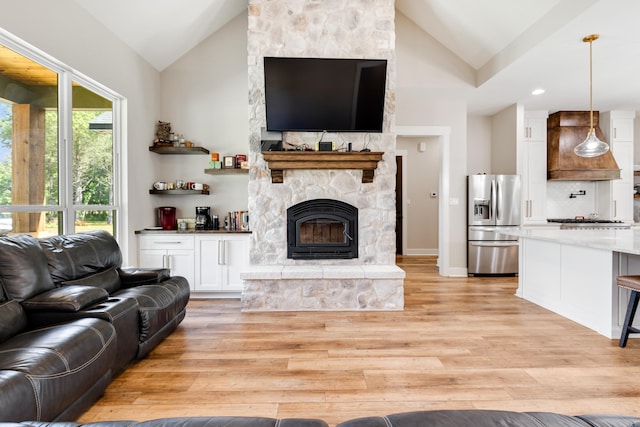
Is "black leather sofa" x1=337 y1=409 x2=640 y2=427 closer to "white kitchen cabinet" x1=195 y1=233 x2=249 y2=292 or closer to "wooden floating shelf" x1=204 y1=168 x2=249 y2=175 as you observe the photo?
"white kitchen cabinet" x1=195 y1=233 x2=249 y2=292

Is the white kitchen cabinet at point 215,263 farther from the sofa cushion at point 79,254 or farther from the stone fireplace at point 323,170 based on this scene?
the sofa cushion at point 79,254

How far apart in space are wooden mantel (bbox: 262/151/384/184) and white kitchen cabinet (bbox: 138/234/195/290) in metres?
1.41

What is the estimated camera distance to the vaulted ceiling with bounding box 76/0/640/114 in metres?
3.20

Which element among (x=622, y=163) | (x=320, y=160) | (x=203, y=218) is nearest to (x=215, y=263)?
(x=203, y=218)

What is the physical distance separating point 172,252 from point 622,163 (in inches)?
289

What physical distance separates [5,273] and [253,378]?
5.21 feet

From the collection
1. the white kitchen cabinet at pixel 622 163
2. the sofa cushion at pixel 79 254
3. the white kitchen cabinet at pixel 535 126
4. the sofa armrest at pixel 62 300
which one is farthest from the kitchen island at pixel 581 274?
the sofa cushion at pixel 79 254

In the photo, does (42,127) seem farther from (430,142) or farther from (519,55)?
(430,142)

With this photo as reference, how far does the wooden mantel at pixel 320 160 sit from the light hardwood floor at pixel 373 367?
159 centimetres

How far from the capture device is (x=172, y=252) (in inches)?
159

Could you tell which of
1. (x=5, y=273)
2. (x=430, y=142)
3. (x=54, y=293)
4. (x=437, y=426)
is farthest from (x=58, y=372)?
(x=430, y=142)

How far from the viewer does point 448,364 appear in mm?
2289

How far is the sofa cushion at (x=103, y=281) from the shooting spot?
240 centimetres

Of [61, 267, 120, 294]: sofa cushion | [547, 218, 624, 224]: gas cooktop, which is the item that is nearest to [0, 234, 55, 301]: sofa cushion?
[61, 267, 120, 294]: sofa cushion
